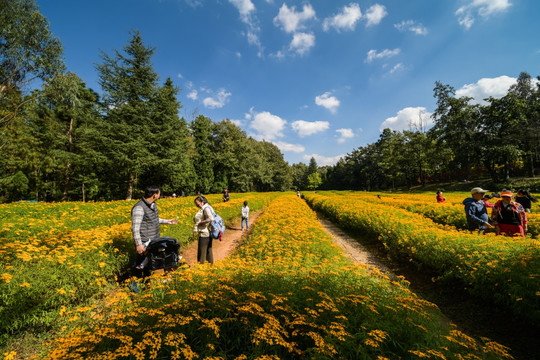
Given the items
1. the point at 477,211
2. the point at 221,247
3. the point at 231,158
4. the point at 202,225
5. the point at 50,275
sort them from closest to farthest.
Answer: the point at 50,275, the point at 202,225, the point at 477,211, the point at 221,247, the point at 231,158

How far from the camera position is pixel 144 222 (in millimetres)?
3889

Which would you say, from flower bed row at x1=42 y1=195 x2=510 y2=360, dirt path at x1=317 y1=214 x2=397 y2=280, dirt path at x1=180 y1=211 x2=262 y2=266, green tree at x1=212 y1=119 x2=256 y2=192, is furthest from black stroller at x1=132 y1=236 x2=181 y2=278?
green tree at x1=212 y1=119 x2=256 y2=192

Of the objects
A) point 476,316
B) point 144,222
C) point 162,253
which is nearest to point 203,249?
point 162,253

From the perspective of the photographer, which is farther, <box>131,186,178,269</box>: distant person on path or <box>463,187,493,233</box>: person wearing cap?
<box>463,187,493,233</box>: person wearing cap

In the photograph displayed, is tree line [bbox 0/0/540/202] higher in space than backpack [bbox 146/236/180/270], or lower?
higher

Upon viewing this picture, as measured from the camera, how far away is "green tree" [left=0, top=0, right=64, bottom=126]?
1524 centimetres

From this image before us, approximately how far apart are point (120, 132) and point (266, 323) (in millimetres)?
26156

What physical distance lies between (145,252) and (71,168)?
3393 cm

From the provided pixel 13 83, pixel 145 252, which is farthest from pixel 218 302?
pixel 13 83

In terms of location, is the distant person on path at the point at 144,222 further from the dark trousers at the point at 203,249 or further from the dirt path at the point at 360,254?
the dirt path at the point at 360,254

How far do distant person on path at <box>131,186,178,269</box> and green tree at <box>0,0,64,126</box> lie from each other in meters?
21.6

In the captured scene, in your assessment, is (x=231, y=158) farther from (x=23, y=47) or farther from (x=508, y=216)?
(x=508, y=216)

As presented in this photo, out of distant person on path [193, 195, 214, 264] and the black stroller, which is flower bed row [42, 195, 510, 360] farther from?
distant person on path [193, 195, 214, 264]

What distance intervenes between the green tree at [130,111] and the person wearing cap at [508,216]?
2569cm
